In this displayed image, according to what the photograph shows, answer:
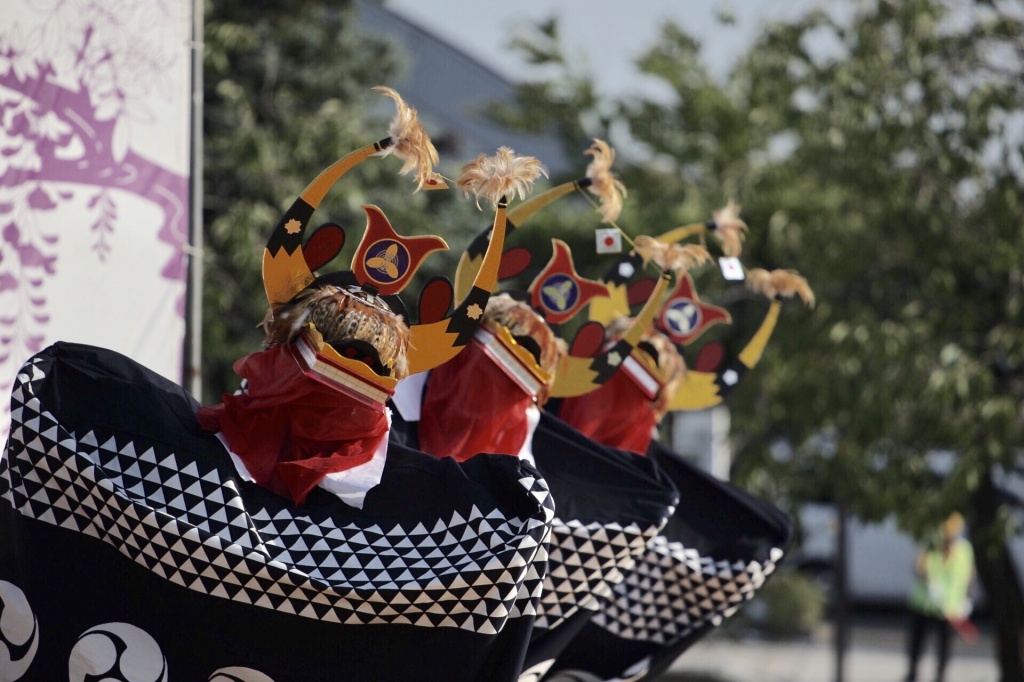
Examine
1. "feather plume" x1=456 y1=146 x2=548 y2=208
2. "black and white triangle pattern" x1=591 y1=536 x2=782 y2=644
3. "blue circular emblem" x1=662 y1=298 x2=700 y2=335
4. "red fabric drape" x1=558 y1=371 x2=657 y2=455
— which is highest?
"feather plume" x1=456 y1=146 x2=548 y2=208

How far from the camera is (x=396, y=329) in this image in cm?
307

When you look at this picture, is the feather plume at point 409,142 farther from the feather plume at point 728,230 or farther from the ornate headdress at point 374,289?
the feather plume at point 728,230

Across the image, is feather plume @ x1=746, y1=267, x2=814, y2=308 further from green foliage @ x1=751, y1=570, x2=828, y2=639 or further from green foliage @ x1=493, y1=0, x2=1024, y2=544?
green foliage @ x1=751, y1=570, x2=828, y2=639

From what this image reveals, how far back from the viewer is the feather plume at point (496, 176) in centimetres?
305

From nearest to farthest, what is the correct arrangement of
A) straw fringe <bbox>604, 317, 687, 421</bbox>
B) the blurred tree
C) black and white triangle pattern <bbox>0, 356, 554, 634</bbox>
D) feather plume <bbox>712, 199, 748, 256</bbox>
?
black and white triangle pattern <bbox>0, 356, 554, 634</bbox> → straw fringe <bbox>604, 317, 687, 421</bbox> → feather plume <bbox>712, 199, 748, 256</bbox> → the blurred tree

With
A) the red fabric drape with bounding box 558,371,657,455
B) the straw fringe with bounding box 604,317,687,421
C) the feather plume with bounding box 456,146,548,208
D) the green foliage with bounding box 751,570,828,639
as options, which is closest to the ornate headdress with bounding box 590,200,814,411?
the straw fringe with bounding box 604,317,687,421

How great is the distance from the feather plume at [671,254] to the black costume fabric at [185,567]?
1312mm

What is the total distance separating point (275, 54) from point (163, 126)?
231 inches

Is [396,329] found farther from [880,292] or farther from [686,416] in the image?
[686,416]

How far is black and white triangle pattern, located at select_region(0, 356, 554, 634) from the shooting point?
2.71 meters

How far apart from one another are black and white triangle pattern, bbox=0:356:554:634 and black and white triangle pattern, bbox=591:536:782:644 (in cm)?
137

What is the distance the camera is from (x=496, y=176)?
3055 mm

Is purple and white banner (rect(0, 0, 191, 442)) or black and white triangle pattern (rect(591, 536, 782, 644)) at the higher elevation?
purple and white banner (rect(0, 0, 191, 442))

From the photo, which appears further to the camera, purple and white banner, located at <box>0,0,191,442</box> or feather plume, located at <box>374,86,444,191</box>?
purple and white banner, located at <box>0,0,191,442</box>
